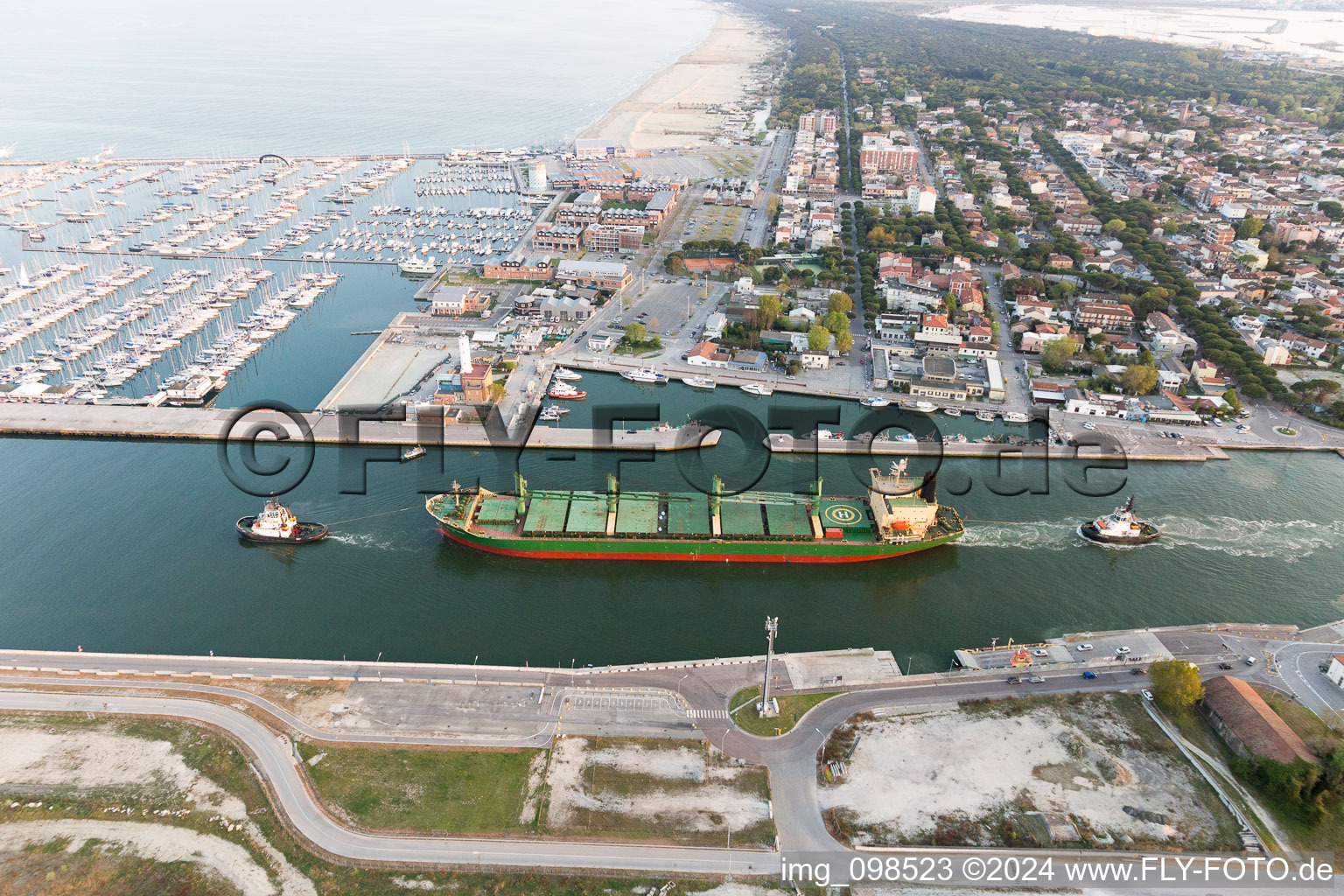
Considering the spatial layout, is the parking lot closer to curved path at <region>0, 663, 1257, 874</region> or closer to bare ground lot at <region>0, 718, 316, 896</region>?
curved path at <region>0, 663, 1257, 874</region>

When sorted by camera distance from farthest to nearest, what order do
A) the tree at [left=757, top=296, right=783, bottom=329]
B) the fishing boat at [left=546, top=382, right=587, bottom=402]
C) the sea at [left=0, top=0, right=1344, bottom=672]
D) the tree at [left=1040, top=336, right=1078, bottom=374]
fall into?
the tree at [left=757, top=296, right=783, bottom=329], the tree at [left=1040, top=336, right=1078, bottom=374], the fishing boat at [left=546, top=382, right=587, bottom=402], the sea at [left=0, top=0, right=1344, bottom=672]

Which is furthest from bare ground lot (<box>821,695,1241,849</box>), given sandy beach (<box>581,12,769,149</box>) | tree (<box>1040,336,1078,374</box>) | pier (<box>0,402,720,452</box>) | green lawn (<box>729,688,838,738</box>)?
Answer: sandy beach (<box>581,12,769,149</box>)

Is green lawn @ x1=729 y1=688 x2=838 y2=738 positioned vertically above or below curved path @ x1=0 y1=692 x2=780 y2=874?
above

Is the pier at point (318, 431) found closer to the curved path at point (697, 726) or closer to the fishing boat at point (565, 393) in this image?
the fishing boat at point (565, 393)

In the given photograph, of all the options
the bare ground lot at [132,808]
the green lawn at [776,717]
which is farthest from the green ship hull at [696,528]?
the bare ground lot at [132,808]

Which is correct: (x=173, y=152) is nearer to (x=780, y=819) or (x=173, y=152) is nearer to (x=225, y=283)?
(x=225, y=283)

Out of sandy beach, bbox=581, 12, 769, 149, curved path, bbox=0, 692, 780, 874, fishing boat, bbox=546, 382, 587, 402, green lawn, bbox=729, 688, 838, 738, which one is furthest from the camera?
sandy beach, bbox=581, 12, 769, 149

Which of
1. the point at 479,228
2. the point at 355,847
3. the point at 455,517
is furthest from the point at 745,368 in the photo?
the point at 479,228
